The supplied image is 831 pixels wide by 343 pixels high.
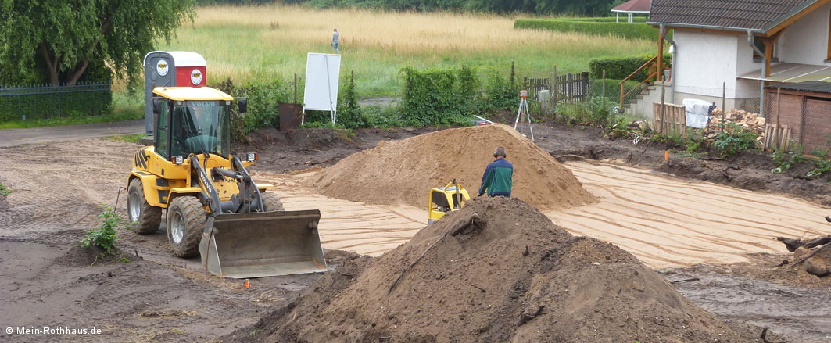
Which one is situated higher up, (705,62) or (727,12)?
(727,12)

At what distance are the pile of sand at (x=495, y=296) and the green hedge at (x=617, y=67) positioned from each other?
86.6ft

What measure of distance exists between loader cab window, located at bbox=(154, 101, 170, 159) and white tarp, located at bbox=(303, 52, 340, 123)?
1197cm

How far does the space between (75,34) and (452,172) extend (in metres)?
13.1

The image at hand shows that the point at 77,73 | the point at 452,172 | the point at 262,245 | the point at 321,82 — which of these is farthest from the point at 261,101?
the point at 262,245

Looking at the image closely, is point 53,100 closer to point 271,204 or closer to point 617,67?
point 271,204

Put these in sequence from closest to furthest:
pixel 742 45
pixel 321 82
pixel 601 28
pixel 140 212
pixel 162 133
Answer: pixel 162 133 < pixel 140 212 < pixel 321 82 < pixel 742 45 < pixel 601 28

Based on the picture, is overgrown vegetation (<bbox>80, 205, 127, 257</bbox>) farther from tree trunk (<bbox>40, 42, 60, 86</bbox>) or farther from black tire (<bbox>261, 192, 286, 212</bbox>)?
tree trunk (<bbox>40, 42, 60, 86</bbox>)

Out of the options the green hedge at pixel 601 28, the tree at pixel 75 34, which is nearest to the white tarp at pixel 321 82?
the tree at pixel 75 34

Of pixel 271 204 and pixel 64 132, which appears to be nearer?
pixel 271 204

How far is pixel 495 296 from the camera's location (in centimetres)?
906

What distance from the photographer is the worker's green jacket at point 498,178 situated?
551 inches

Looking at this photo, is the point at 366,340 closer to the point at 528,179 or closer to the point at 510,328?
the point at 510,328

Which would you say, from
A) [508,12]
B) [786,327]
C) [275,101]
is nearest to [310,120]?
[275,101]

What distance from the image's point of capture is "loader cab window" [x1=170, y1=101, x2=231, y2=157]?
1488 centimetres
